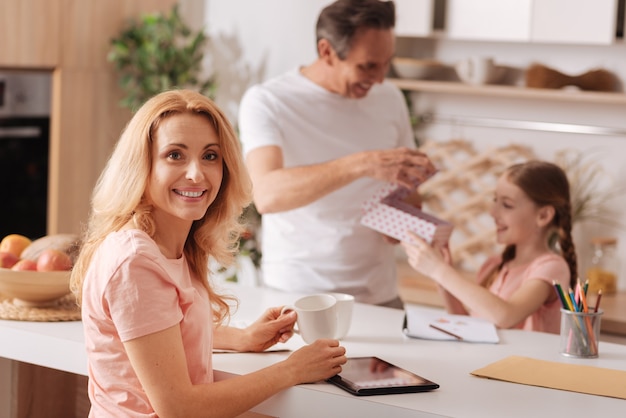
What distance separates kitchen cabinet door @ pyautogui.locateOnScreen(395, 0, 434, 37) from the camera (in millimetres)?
3561

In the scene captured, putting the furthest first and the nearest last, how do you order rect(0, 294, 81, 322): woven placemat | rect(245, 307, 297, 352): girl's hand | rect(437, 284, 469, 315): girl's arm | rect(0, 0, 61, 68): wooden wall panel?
rect(0, 0, 61, 68): wooden wall panel
rect(437, 284, 469, 315): girl's arm
rect(0, 294, 81, 322): woven placemat
rect(245, 307, 297, 352): girl's hand

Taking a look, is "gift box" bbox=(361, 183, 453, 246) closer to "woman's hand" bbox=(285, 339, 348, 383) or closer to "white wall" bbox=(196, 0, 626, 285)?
"woman's hand" bbox=(285, 339, 348, 383)

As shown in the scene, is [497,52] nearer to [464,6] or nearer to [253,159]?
[464,6]

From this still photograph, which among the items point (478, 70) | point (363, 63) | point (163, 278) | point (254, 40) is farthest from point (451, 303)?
point (254, 40)

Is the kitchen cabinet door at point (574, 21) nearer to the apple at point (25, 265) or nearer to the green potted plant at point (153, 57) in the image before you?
the green potted plant at point (153, 57)

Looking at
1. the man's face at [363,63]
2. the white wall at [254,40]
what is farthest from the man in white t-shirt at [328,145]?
the white wall at [254,40]

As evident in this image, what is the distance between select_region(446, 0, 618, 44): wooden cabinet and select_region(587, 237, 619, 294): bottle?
68 centimetres

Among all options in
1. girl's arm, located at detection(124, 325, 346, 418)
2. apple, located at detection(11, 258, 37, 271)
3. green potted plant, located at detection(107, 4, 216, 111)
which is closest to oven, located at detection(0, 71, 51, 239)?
green potted plant, located at detection(107, 4, 216, 111)

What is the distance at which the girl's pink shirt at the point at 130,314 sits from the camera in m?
1.46

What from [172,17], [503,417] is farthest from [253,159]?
[172,17]

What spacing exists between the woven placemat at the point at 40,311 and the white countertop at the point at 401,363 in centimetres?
2

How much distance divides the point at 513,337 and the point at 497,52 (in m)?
1.84

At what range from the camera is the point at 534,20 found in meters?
3.36

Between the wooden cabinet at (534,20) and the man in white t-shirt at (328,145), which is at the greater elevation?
the wooden cabinet at (534,20)
